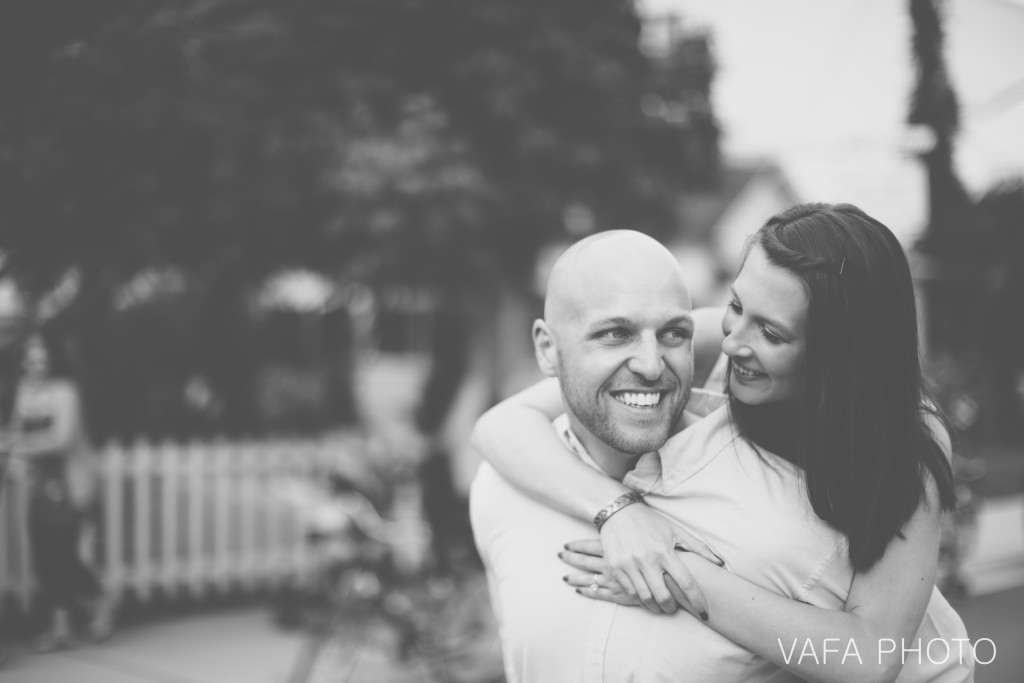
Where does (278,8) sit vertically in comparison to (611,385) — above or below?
above

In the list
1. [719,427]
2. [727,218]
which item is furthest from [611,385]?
[727,218]

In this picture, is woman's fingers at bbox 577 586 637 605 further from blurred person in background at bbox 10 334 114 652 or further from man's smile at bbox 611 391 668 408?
blurred person in background at bbox 10 334 114 652

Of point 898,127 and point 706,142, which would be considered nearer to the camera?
point 898,127

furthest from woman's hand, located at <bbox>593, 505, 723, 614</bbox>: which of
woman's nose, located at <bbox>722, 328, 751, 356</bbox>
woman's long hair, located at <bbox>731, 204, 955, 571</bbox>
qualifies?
woman's nose, located at <bbox>722, 328, 751, 356</bbox>

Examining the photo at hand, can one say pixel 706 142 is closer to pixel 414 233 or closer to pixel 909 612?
pixel 414 233

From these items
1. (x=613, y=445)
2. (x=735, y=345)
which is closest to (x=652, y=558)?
(x=613, y=445)

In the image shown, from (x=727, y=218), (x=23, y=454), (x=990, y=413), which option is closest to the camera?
(x=23, y=454)

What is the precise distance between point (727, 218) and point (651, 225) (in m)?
14.2

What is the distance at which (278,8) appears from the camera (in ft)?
21.1

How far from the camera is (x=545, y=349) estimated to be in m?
1.88

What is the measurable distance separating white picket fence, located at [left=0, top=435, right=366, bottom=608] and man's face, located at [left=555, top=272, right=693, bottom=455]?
489 centimetres

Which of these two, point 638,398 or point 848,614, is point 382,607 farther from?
point 848,614

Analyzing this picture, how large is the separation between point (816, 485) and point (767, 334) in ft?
Result: 1.02

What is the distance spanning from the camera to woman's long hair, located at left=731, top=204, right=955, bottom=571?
1523mm
